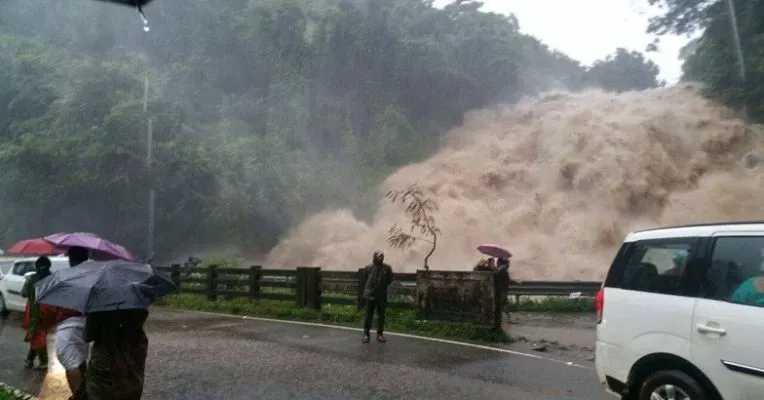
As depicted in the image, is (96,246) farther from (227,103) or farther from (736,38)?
(227,103)

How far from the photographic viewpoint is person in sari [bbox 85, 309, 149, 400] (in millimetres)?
4574

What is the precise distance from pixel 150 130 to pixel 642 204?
21683 mm

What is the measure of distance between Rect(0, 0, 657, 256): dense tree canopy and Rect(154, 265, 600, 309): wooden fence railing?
11650 mm

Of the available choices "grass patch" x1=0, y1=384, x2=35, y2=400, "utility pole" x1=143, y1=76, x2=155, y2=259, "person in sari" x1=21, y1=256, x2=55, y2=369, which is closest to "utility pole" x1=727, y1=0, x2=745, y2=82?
"utility pole" x1=143, y1=76, x2=155, y2=259

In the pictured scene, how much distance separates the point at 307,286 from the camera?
14.3 metres

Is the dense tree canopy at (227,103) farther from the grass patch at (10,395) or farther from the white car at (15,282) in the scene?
the grass patch at (10,395)

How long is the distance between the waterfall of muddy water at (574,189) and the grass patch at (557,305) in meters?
7.79

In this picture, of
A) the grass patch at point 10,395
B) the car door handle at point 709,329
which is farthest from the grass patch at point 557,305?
the grass patch at point 10,395

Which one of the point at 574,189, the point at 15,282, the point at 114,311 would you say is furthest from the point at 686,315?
the point at 574,189

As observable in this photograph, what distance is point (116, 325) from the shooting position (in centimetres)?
459

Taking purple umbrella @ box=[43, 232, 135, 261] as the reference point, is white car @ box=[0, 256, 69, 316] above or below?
below

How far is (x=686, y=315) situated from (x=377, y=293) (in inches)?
247

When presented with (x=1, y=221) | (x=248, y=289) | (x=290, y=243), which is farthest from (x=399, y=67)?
(x=248, y=289)

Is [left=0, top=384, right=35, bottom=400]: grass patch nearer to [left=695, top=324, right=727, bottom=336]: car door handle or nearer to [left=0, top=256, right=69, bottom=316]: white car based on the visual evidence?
[left=695, top=324, right=727, bottom=336]: car door handle
